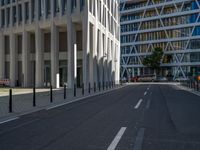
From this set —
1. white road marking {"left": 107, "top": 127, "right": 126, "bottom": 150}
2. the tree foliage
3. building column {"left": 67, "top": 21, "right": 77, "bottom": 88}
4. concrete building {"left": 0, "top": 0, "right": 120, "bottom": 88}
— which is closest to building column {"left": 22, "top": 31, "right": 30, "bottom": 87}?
concrete building {"left": 0, "top": 0, "right": 120, "bottom": 88}

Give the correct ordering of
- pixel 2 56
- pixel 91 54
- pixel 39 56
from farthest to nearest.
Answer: pixel 2 56
pixel 39 56
pixel 91 54

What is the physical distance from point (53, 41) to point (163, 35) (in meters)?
51.5

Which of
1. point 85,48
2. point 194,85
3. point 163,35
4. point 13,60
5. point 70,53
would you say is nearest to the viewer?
point 194,85

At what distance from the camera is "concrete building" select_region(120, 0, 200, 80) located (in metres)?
74.7

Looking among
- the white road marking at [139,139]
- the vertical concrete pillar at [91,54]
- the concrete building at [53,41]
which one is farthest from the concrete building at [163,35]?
the white road marking at [139,139]

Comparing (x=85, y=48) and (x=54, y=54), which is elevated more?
(x=85, y=48)

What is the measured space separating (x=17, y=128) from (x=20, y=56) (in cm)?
3776

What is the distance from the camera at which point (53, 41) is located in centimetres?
3712

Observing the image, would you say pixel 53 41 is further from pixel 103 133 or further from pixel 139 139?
pixel 139 139

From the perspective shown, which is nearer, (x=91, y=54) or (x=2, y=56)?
(x=91, y=54)

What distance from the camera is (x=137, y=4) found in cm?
8931

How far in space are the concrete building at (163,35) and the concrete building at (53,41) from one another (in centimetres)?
3556

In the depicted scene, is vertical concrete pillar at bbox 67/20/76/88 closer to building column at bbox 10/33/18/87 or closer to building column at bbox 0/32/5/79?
building column at bbox 10/33/18/87

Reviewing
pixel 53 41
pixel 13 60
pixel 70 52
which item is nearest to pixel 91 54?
pixel 70 52
